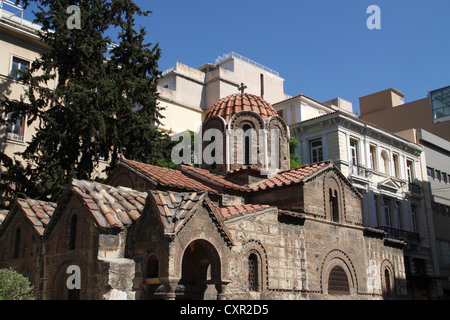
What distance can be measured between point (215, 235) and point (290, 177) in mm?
5670

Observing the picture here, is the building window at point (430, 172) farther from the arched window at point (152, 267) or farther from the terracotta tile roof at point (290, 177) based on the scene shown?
the arched window at point (152, 267)

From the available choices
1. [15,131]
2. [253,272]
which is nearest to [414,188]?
[253,272]

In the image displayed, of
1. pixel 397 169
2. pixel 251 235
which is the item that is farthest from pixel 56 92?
pixel 397 169

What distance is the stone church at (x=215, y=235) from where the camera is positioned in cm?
1194

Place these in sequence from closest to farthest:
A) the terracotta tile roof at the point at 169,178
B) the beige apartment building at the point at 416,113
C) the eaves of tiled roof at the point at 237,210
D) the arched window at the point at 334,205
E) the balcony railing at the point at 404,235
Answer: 1. the eaves of tiled roof at the point at 237,210
2. the terracotta tile roof at the point at 169,178
3. the arched window at the point at 334,205
4. the balcony railing at the point at 404,235
5. the beige apartment building at the point at 416,113

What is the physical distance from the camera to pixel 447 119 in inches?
1484

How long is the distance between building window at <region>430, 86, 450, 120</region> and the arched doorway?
100 ft

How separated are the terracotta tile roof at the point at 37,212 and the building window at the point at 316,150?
18010 millimetres

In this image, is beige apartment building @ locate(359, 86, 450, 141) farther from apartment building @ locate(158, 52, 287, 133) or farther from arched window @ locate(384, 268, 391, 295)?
arched window @ locate(384, 268, 391, 295)

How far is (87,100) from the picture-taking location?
64.0ft

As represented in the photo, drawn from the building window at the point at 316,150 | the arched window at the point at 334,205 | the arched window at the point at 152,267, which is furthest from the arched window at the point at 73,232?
the building window at the point at 316,150

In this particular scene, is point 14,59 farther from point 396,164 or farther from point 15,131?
point 396,164
